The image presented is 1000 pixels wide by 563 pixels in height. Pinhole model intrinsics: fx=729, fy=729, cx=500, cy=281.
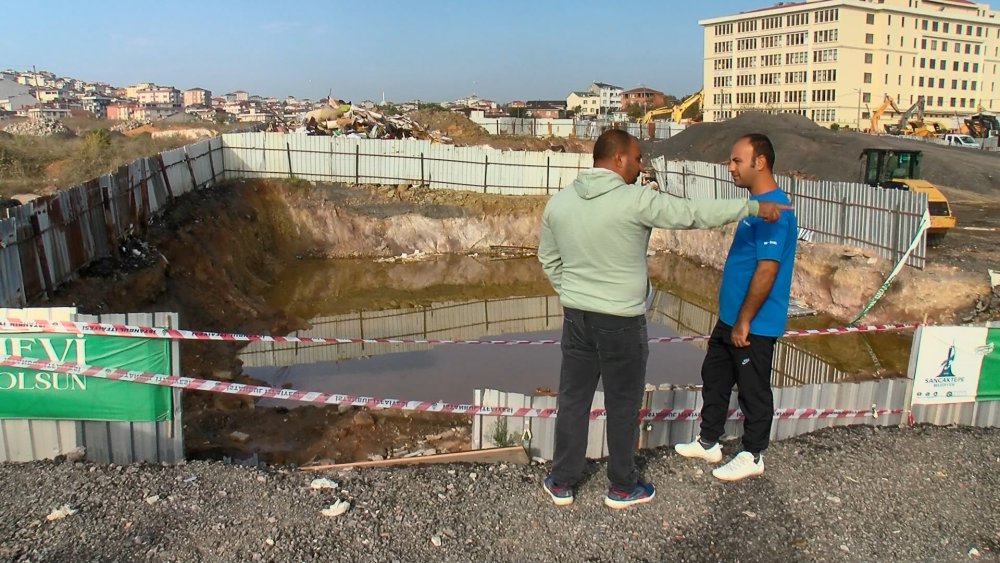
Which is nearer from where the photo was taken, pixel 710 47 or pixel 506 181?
pixel 506 181

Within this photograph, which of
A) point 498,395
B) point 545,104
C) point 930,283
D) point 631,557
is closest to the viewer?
point 631,557

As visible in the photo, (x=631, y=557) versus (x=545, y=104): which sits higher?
(x=545, y=104)

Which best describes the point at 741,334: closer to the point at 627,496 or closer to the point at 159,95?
the point at 627,496

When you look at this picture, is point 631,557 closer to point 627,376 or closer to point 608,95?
point 627,376

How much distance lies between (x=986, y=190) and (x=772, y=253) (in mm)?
27727

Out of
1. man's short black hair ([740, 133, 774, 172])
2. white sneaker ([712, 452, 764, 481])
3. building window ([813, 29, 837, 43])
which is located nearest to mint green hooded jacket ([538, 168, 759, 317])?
man's short black hair ([740, 133, 774, 172])

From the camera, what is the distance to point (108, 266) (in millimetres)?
11188

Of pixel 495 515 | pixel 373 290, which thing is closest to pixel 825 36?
pixel 373 290

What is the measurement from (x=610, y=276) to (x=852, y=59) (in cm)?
8554

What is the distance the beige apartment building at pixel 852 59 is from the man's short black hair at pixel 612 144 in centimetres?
8042

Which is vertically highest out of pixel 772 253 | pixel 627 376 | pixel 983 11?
pixel 983 11

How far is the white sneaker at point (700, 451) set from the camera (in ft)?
15.5

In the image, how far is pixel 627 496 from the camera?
411 cm

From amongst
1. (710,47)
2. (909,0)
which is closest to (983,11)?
(909,0)
